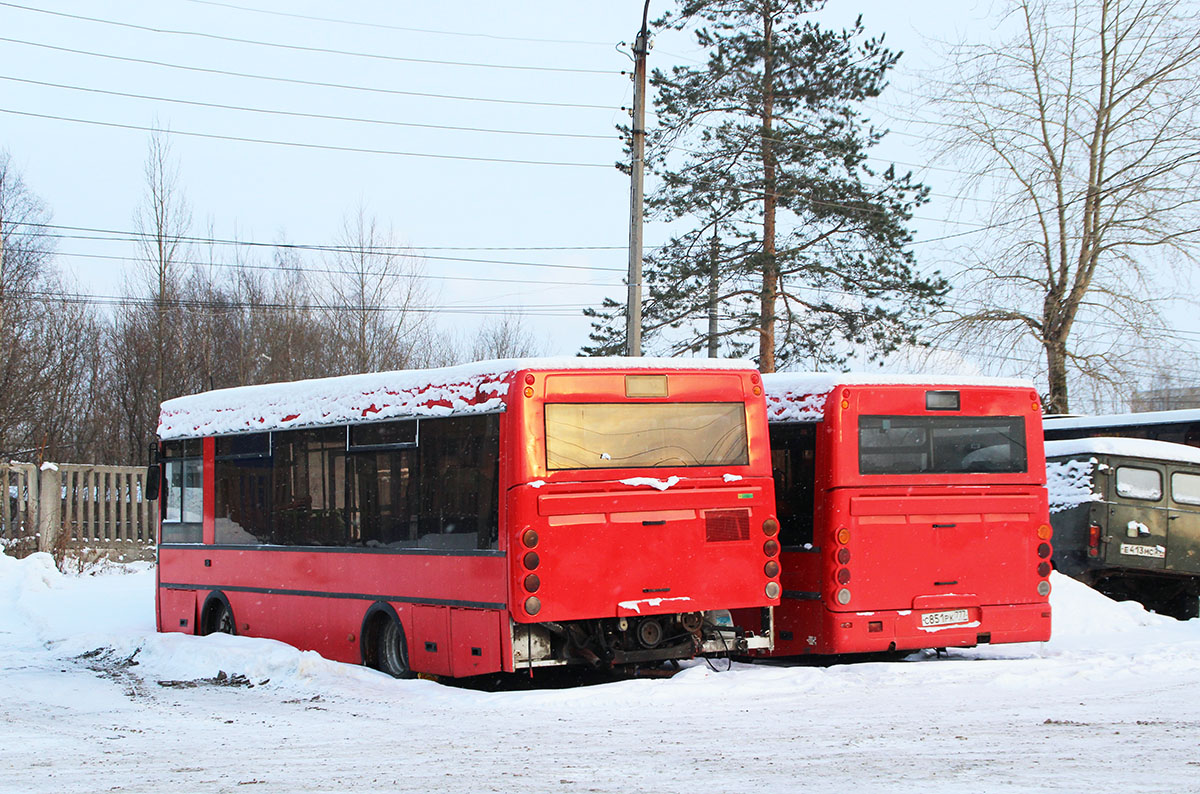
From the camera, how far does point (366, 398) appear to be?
41.0 feet

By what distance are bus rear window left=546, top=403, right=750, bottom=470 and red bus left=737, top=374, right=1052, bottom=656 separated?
1.31 m

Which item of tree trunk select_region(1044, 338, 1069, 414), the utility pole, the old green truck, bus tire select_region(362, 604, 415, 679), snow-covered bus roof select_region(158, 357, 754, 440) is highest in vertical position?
the utility pole

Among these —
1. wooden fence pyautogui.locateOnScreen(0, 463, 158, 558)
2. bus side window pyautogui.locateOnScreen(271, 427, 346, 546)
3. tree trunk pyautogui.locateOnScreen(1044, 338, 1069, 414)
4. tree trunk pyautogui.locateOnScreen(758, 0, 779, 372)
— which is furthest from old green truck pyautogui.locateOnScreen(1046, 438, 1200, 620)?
wooden fence pyautogui.locateOnScreen(0, 463, 158, 558)

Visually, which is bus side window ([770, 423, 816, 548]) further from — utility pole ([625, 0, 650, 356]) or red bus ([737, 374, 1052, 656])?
utility pole ([625, 0, 650, 356])

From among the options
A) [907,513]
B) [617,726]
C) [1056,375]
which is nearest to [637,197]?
[907,513]

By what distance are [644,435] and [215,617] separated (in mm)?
6897

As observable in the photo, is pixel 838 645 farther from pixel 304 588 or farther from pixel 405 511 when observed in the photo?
pixel 304 588

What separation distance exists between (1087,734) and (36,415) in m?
34.9

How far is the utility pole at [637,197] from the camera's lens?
1962 centimetres

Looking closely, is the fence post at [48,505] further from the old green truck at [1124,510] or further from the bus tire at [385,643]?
the old green truck at [1124,510]

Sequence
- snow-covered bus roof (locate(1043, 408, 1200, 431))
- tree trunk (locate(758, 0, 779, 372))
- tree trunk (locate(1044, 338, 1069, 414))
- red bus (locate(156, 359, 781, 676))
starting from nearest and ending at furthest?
red bus (locate(156, 359, 781, 676)), snow-covered bus roof (locate(1043, 408, 1200, 431)), tree trunk (locate(1044, 338, 1069, 414)), tree trunk (locate(758, 0, 779, 372))

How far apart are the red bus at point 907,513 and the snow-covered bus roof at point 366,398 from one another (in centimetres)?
140

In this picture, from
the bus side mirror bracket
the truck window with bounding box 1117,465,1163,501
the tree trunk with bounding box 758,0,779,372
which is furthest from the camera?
the tree trunk with bounding box 758,0,779,372

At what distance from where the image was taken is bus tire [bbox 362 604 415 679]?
1198 centimetres
